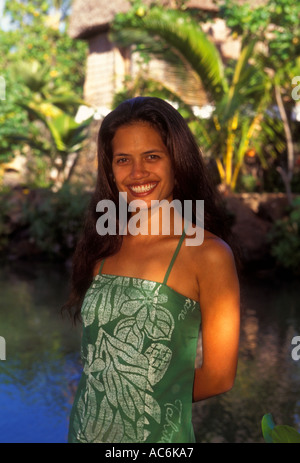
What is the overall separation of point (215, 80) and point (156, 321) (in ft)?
31.4

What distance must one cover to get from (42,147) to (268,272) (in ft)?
21.5

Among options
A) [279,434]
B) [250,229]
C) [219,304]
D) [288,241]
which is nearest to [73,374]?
[219,304]

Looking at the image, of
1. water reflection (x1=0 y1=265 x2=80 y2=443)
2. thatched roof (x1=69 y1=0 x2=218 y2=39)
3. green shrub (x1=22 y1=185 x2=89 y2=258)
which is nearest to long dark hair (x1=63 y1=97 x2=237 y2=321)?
water reflection (x1=0 y1=265 x2=80 y2=443)

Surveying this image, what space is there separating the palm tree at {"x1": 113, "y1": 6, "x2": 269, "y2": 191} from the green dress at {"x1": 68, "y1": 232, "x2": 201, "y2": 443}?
9.03 metres

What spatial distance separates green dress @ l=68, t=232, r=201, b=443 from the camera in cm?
139

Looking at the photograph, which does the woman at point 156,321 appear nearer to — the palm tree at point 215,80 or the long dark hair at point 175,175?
the long dark hair at point 175,175

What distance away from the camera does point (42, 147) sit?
14.5m

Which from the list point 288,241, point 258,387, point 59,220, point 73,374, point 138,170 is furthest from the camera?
point 59,220

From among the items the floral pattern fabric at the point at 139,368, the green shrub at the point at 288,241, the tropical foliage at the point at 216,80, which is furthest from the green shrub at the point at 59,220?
the floral pattern fabric at the point at 139,368

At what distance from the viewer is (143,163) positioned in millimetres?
1541

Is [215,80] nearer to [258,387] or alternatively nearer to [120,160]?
[258,387]

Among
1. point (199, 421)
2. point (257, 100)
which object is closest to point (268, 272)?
point (257, 100)

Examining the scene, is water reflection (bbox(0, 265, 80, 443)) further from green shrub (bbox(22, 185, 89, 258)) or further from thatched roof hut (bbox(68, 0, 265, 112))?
thatched roof hut (bbox(68, 0, 265, 112))
